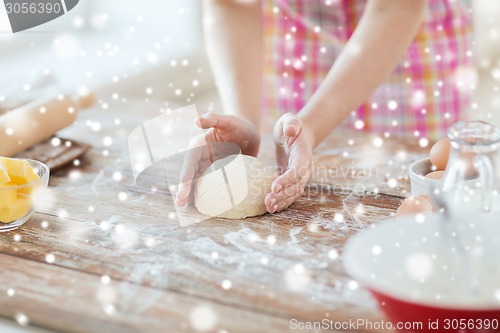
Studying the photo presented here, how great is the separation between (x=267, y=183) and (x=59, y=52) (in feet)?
5.39

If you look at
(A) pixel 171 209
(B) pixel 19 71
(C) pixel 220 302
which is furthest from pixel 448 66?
(B) pixel 19 71

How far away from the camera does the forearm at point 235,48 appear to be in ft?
4.50

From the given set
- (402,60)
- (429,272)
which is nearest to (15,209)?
(429,272)

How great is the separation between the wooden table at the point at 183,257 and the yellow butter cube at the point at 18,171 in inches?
3.1

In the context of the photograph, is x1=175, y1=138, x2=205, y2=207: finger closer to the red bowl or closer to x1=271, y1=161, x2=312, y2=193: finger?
x1=271, y1=161, x2=312, y2=193: finger

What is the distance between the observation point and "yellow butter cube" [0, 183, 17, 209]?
3.11 feet

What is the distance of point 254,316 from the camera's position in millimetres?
738

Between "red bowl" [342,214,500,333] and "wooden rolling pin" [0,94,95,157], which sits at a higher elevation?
"wooden rolling pin" [0,94,95,157]

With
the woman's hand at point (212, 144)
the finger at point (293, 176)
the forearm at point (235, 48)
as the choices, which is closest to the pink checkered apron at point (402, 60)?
the forearm at point (235, 48)

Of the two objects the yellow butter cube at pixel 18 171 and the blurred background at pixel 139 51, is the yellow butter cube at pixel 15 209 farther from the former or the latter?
the blurred background at pixel 139 51

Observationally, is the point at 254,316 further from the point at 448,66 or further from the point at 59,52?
the point at 59,52

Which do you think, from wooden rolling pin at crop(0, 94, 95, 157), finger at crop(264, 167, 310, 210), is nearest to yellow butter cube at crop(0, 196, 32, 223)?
wooden rolling pin at crop(0, 94, 95, 157)

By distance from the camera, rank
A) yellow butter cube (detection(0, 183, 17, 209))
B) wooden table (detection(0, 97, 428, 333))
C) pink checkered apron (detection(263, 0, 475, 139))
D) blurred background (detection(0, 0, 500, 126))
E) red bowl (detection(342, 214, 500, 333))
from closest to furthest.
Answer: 1. red bowl (detection(342, 214, 500, 333))
2. wooden table (detection(0, 97, 428, 333))
3. yellow butter cube (detection(0, 183, 17, 209))
4. pink checkered apron (detection(263, 0, 475, 139))
5. blurred background (detection(0, 0, 500, 126))

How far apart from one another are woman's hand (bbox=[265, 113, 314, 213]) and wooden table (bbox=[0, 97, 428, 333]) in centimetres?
2
